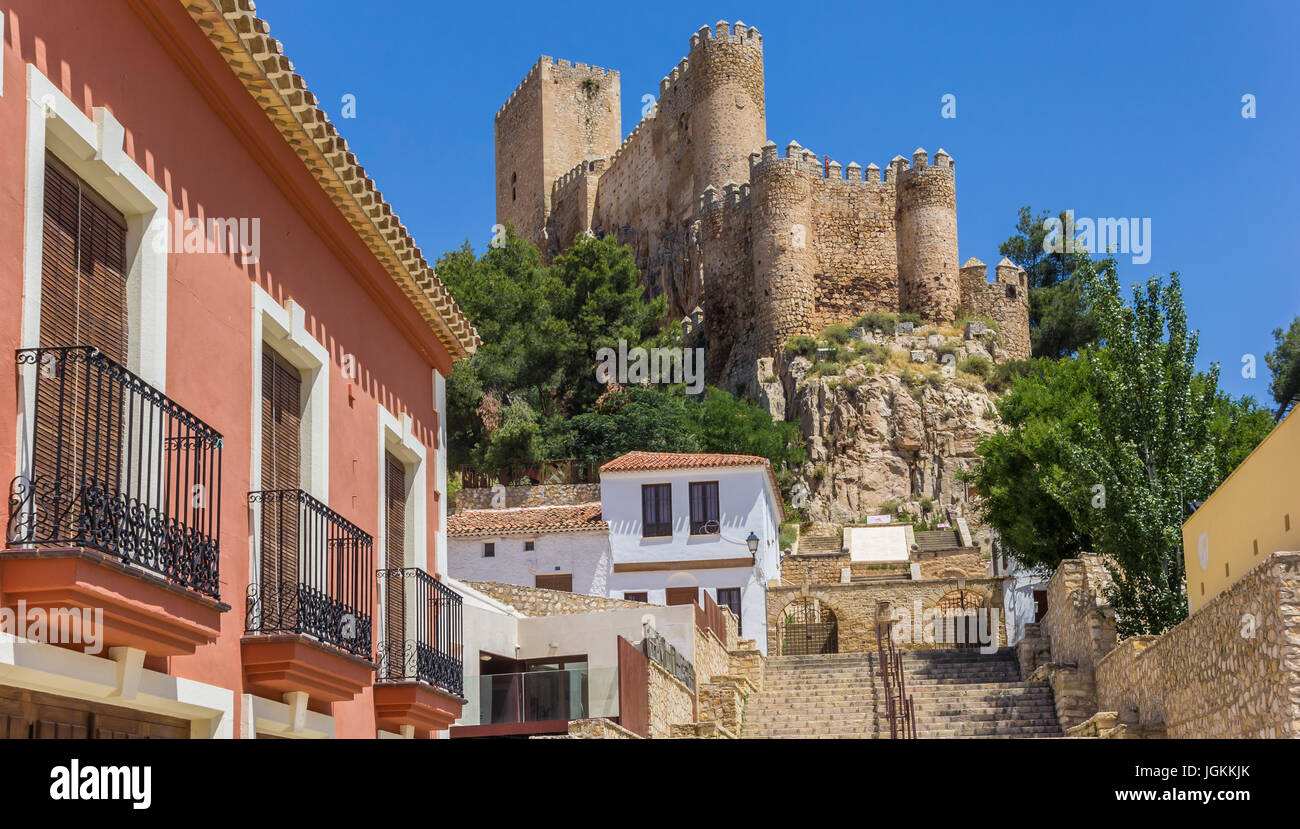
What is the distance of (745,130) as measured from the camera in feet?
181

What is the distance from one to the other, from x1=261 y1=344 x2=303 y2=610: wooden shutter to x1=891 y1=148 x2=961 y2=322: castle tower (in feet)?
136

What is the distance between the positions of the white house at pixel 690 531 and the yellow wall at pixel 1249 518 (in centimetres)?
1379

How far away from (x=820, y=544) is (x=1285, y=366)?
21.5 metres

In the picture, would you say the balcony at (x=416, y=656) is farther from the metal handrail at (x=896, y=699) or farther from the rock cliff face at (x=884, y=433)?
the rock cliff face at (x=884, y=433)

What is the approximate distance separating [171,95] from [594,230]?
183 feet

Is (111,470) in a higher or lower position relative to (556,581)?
lower

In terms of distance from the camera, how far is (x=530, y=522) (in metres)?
30.0

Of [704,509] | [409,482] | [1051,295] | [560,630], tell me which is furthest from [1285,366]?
[409,482]

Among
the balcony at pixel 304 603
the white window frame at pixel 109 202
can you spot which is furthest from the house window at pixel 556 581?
the white window frame at pixel 109 202

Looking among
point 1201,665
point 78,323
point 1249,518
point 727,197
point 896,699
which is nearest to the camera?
point 78,323

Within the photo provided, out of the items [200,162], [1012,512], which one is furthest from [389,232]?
[1012,512]

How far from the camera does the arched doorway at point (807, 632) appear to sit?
32344 millimetres

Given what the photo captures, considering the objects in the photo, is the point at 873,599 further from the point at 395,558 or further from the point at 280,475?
the point at 280,475

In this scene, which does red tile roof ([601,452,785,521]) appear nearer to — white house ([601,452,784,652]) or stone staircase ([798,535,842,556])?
white house ([601,452,784,652])
